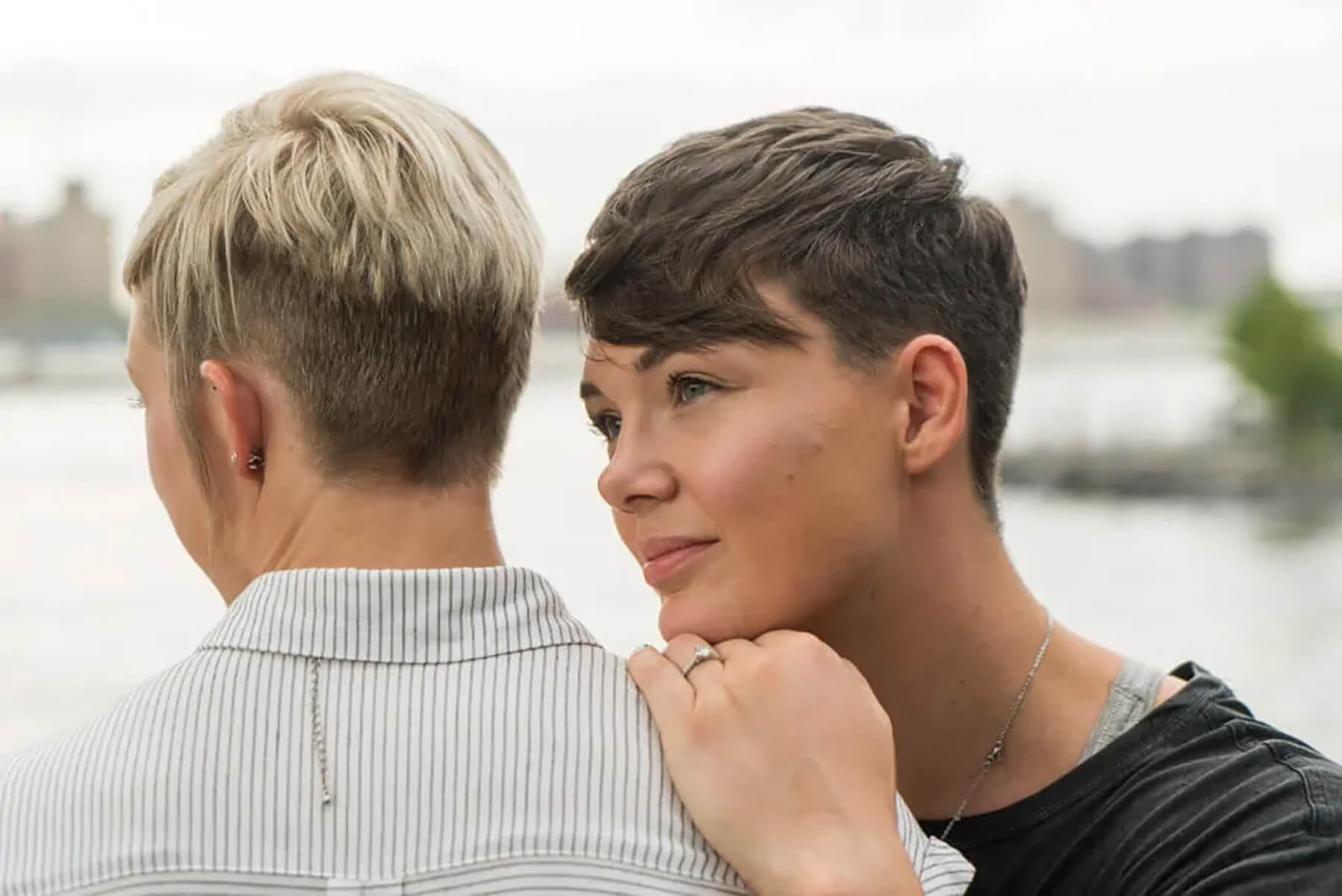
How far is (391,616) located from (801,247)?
45 cm

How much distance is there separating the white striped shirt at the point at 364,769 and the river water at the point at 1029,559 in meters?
3.09

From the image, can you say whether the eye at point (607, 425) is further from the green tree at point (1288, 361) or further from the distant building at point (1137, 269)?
the green tree at point (1288, 361)

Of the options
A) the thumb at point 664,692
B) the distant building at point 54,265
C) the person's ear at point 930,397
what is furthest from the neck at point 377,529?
the distant building at point 54,265

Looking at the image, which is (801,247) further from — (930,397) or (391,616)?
(391,616)

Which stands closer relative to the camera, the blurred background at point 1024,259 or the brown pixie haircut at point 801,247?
the brown pixie haircut at point 801,247

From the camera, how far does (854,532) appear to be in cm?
123

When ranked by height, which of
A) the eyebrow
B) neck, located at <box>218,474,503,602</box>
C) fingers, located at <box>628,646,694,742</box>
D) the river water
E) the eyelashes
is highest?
the eyebrow

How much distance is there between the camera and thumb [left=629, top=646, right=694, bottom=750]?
0.94 meters

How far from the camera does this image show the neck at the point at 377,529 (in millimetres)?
956

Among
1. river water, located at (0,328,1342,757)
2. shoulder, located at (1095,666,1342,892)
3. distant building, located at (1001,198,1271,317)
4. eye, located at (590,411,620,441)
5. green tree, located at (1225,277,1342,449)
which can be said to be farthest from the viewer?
green tree, located at (1225,277,1342,449)

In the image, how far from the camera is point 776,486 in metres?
1.18

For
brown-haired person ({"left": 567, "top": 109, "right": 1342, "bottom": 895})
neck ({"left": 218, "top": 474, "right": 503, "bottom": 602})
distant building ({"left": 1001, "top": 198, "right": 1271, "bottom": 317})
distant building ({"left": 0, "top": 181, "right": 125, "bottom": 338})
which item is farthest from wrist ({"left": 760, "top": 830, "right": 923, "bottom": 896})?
distant building ({"left": 1001, "top": 198, "right": 1271, "bottom": 317})

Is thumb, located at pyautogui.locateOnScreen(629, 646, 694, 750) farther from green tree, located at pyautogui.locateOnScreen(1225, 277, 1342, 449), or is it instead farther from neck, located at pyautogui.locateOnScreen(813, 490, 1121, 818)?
green tree, located at pyautogui.locateOnScreen(1225, 277, 1342, 449)

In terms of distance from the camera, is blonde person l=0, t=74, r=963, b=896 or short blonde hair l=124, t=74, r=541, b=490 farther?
short blonde hair l=124, t=74, r=541, b=490
